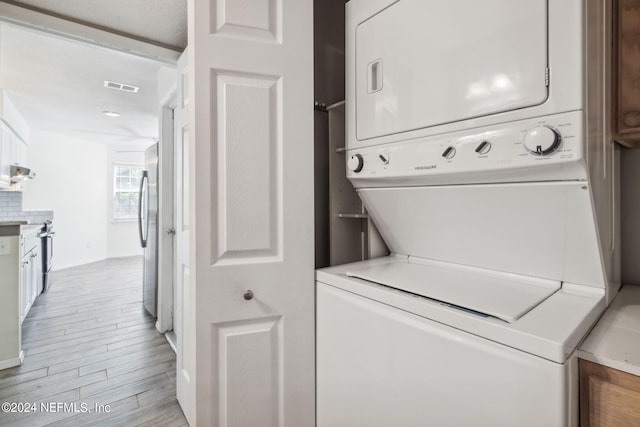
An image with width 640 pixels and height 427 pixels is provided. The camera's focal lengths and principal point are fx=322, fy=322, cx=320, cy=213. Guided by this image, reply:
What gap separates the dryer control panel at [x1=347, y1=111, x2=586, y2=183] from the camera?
761mm

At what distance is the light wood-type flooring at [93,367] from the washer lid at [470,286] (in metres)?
1.55

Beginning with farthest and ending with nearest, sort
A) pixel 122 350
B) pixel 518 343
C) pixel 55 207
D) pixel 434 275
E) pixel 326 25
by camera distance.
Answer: pixel 55 207 → pixel 122 350 → pixel 326 25 → pixel 434 275 → pixel 518 343

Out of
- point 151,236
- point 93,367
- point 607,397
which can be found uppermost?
point 151,236

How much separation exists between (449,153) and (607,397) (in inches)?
26.9

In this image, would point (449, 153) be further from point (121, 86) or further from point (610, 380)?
point (121, 86)

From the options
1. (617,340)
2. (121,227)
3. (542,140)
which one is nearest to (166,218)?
(542,140)

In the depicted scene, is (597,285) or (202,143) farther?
(202,143)

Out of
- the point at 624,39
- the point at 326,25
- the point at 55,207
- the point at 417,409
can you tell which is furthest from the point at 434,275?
the point at 55,207

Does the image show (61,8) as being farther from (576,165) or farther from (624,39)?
(624,39)

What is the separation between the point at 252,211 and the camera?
1.20 meters

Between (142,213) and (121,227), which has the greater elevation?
(142,213)

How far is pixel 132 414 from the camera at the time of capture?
1863 millimetres

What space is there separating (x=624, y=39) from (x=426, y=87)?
1.97ft

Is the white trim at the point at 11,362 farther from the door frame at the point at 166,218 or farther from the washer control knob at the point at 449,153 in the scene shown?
the washer control knob at the point at 449,153
